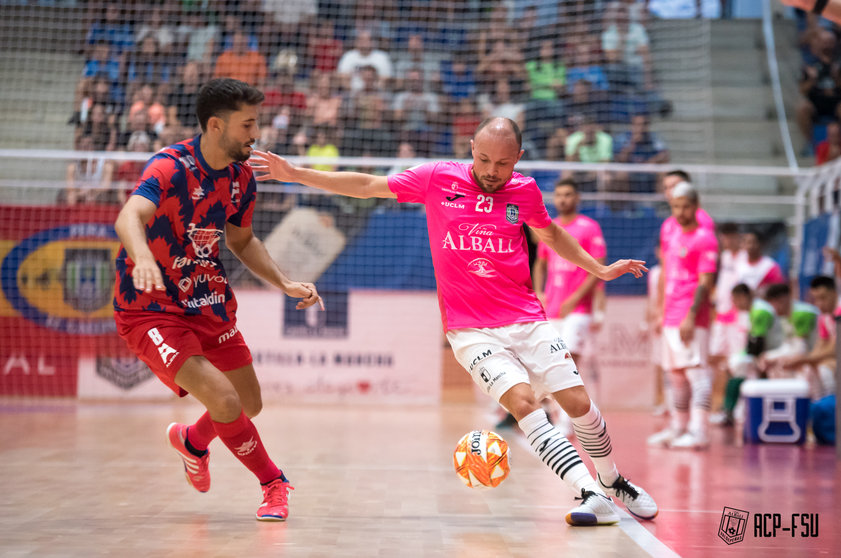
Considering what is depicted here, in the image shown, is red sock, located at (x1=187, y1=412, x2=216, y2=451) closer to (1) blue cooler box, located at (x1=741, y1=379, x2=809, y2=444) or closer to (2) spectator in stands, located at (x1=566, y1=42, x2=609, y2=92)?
(1) blue cooler box, located at (x1=741, y1=379, x2=809, y2=444)

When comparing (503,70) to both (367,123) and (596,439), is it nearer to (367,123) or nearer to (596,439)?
(367,123)

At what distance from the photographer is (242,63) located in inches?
507

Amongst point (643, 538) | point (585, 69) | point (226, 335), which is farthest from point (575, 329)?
point (585, 69)

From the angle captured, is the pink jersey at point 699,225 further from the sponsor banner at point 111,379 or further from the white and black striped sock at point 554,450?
the sponsor banner at point 111,379

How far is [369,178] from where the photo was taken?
454 cm

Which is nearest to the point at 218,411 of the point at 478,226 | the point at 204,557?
the point at 204,557

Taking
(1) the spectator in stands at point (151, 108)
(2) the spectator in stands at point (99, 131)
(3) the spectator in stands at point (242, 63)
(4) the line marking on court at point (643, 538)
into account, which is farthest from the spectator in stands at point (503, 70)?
(4) the line marking on court at point (643, 538)

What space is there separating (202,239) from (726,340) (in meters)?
8.08

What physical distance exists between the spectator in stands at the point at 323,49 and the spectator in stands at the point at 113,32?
2735 millimetres

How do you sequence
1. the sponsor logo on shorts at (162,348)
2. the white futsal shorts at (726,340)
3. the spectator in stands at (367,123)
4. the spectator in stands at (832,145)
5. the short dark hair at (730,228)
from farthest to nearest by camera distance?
the spectator in stands at (832,145)
the spectator in stands at (367,123)
the short dark hair at (730,228)
the white futsal shorts at (726,340)
the sponsor logo on shorts at (162,348)

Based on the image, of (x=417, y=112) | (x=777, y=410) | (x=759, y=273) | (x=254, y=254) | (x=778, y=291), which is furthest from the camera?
(x=417, y=112)

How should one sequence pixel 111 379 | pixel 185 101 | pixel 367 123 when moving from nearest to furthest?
pixel 111 379, pixel 185 101, pixel 367 123

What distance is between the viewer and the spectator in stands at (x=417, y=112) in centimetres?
1290

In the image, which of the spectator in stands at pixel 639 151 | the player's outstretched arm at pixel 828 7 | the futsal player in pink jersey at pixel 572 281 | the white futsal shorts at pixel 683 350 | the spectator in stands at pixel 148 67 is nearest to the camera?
the player's outstretched arm at pixel 828 7
